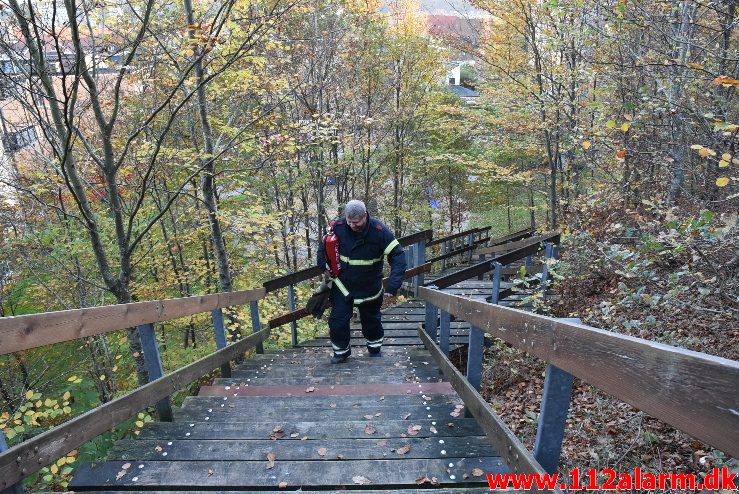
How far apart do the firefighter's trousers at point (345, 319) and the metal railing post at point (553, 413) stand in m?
3.69

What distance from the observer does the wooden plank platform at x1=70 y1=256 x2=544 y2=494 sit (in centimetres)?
266

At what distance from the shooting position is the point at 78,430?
102 inches

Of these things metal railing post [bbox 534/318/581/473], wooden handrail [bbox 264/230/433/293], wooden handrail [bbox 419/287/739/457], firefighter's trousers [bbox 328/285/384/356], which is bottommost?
firefighter's trousers [bbox 328/285/384/356]

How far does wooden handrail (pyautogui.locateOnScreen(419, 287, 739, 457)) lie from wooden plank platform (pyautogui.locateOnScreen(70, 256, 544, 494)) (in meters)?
1.20

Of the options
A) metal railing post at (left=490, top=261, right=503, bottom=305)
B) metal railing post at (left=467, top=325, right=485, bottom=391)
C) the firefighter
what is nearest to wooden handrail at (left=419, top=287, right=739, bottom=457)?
metal railing post at (left=467, top=325, right=485, bottom=391)

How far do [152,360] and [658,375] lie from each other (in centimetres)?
Result: 346

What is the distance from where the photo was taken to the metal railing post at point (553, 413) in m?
1.94

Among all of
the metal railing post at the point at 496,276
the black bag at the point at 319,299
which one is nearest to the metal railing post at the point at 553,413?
the black bag at the point at 319,299

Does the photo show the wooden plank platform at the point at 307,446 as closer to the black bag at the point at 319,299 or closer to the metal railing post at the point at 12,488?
the metal railing post at the point at 12,488

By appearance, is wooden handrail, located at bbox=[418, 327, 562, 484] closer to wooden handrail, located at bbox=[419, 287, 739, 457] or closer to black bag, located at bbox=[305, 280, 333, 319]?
wooden handrail, located at bbox=[419, 287, 739, 457]

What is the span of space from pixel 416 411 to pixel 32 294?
10194 millimetres

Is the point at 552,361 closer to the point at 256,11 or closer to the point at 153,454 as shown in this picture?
the point at 153,454

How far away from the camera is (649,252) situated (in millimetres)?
5270

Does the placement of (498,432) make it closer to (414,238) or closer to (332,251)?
(332,251)
